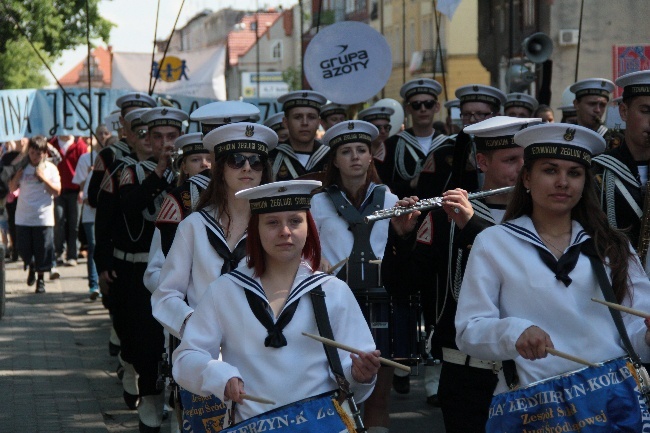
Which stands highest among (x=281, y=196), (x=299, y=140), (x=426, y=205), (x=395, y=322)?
(x=299, y=140)

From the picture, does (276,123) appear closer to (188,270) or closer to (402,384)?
(402,384)

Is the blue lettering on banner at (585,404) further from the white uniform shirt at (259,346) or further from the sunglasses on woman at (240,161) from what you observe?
the sunglasses on woman at (240,161)

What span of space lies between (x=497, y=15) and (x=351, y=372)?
36659mm

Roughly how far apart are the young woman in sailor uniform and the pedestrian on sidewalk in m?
13.8

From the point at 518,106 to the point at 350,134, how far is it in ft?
13.5

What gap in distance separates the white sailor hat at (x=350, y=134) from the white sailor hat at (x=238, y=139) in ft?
5.79

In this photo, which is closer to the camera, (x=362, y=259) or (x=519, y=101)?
(x=362, y=259)

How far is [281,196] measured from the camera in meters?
5.10

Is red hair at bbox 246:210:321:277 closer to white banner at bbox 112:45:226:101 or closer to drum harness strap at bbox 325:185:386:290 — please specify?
drum harness strap at bbox 325:185:386:290

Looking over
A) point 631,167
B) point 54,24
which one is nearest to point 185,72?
point 54,24

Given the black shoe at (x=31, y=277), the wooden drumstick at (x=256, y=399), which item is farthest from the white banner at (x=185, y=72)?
the wooden drumstick at (x=256, y=399)

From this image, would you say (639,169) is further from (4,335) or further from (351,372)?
(4,335)

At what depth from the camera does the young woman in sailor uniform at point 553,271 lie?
4715 mm

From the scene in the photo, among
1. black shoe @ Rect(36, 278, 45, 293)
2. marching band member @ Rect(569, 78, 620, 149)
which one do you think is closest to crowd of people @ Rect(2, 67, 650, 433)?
marching band member @ Rect(569, 78, 620, 149)
